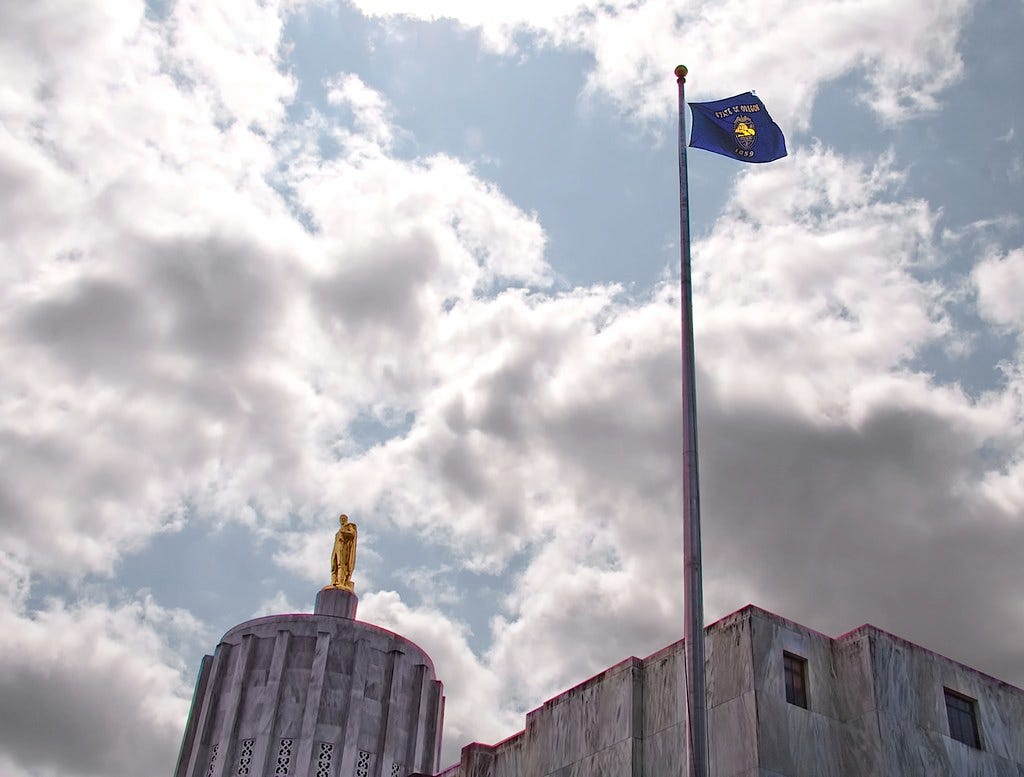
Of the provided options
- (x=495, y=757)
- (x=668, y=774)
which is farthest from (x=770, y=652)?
(x=495, y=757)

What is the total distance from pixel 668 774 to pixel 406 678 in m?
26.5

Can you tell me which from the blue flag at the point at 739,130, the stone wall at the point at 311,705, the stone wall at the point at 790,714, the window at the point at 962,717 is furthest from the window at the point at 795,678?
the stone wall at the point at 311,705

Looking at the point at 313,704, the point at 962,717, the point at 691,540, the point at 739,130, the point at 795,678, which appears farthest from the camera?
the point at 313,704

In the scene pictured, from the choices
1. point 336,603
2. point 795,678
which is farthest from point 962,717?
point 336,603

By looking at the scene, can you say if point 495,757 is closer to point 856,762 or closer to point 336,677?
point 856,762

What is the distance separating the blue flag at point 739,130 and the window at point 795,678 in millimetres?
13240

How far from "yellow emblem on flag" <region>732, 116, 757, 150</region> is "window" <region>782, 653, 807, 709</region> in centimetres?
1344

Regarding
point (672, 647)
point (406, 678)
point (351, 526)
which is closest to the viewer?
point (672, 647)

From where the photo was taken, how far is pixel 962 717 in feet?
105

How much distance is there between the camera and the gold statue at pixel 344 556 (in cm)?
5791

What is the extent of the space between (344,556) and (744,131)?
3753 cm

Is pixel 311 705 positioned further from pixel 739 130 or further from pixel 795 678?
pixel 739 130

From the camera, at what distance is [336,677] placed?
52281mm

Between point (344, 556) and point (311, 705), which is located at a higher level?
point (344, 556)
